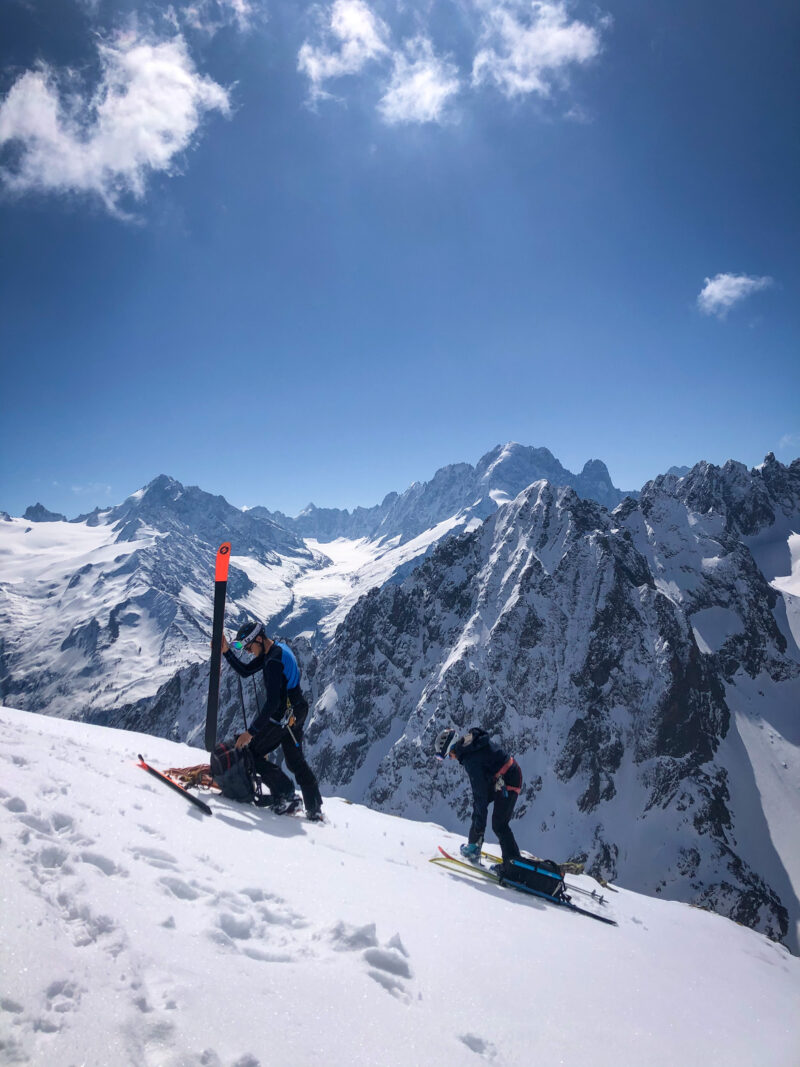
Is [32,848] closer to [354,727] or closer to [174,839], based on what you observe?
[174,839]

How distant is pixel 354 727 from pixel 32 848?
5526 inches

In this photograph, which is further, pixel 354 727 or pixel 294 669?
pixel 354 727

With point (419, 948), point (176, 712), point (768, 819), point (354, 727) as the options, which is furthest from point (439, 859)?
point (176, 712)

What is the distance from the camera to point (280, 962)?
407cm

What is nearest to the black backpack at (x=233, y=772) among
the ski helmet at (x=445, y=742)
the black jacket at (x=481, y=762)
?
the ski helmet at (x=445, y=742)

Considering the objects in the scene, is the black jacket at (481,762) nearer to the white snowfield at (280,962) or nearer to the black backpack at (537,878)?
the black backpack at (537,878)

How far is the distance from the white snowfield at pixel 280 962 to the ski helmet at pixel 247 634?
104 inches

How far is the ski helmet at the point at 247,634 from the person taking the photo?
10.0 m

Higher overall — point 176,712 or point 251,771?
point 251,771

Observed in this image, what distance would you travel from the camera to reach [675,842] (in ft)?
319

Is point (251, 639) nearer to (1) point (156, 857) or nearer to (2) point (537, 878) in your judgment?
(1) point (156, 857)

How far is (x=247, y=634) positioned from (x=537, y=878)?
7.05 metres

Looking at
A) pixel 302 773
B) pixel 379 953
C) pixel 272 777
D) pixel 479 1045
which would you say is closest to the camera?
pixel 479 1045

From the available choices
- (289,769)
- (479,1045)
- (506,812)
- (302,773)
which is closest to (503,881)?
(506,812)
